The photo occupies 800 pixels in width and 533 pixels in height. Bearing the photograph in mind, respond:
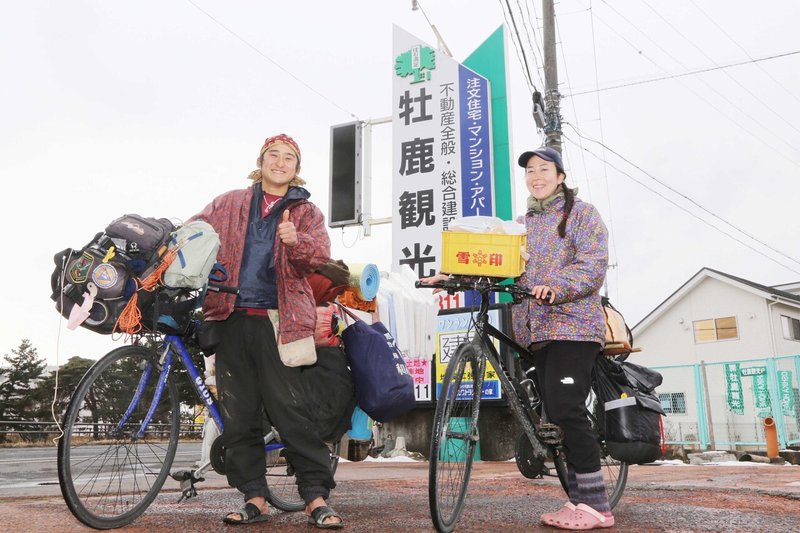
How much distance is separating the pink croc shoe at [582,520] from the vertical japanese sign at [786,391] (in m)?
10.4

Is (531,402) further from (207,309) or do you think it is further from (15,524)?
(15,524)

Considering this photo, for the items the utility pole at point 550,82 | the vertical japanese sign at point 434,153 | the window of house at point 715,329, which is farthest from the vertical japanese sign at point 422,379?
the window of house at point 715,329

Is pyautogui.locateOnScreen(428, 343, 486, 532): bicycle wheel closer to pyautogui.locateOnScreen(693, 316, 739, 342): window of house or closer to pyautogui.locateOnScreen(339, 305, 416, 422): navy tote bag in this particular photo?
pyautogui.locateOnScreen(339, 305, 416, 422): navy tote bag

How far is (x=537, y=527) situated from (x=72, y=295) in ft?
7.17

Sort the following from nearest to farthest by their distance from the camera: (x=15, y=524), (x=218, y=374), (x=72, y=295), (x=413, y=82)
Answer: (x=72, y=295) → (x=15, y=524) → (x=218, y=374) → (x=413, y=82)

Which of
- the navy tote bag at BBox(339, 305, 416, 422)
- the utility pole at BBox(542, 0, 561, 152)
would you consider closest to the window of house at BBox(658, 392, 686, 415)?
the utility pole at BBox(542, 0, 561, 152)

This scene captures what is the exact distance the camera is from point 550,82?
10.5 meters

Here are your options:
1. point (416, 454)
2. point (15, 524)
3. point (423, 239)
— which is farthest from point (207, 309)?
point (416, 454)

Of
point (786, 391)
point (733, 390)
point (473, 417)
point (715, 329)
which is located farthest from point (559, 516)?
point (715, 329)

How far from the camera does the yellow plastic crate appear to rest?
9.04 feet

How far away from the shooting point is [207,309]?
286cm

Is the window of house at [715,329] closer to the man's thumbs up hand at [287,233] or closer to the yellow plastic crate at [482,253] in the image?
the yellow plastic crate at [482,253]

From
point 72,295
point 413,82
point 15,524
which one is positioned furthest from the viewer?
point 413,82

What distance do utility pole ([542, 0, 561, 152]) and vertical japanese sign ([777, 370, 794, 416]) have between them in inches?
239
